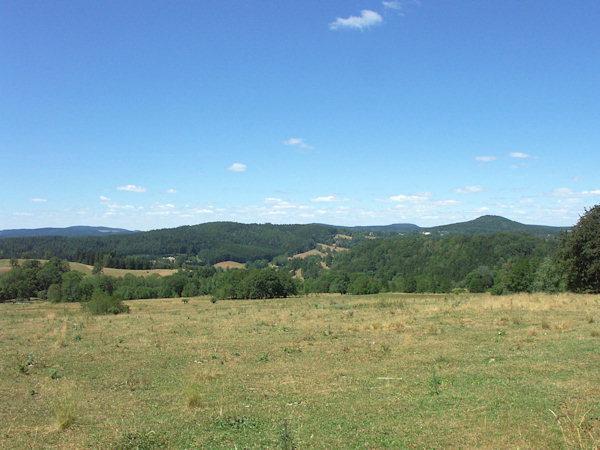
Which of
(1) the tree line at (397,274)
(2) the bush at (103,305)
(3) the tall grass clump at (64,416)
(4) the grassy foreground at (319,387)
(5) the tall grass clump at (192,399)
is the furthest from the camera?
(2) the bush at (103,305)

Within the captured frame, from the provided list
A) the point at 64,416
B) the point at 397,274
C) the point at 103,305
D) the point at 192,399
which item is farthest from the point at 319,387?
the point at 397,274

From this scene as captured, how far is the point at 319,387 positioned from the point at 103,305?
105 ft

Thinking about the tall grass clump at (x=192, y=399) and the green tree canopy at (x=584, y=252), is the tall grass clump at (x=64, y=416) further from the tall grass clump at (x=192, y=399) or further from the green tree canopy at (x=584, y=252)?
the green tree canopy at (x=584, y=252)

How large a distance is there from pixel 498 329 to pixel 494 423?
1174cm

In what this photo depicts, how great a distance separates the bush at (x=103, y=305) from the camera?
119 feet

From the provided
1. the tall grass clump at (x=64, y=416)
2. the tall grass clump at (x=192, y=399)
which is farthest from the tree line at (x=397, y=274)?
the tall grass clump at (x=64, y=416)

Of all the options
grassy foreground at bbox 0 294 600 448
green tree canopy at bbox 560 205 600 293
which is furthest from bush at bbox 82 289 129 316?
green tree canopy at bbox 560 205 600 293

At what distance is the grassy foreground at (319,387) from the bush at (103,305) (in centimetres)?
1633

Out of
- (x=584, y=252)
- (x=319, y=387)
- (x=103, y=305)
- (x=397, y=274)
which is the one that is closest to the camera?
(x=319, y=387)

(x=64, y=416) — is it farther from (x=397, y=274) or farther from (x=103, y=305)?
(x=397, y=274)

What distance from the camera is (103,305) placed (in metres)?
36.5

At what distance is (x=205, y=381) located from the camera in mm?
11531

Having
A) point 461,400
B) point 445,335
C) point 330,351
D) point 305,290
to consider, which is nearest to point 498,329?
point 445,335

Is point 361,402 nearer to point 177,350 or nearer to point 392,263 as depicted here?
point 177,350
